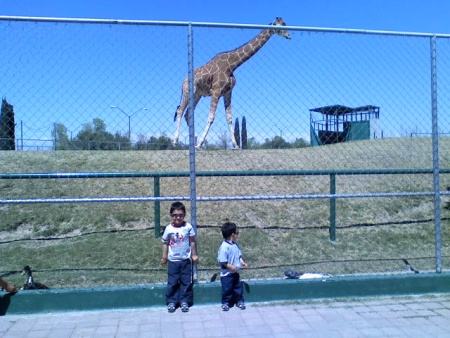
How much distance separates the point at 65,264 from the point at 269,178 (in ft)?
15.2

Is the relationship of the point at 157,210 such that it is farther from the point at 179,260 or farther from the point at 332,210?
the point at 332,210

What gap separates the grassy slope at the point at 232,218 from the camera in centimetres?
701

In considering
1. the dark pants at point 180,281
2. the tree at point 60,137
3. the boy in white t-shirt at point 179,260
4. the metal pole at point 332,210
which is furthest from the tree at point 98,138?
the metal pole at point 332,210

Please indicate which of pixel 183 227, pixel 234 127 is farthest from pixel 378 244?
pixel 183 227

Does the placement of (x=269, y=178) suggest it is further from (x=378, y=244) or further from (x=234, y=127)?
(x=234, y=127)

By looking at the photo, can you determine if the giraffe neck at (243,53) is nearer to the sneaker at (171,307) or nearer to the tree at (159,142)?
the tree at (159,142)

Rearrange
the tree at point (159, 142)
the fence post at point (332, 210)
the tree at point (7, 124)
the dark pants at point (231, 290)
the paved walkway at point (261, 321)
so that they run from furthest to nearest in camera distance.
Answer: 1. the fence post at point (332, 210)
2. the tree at point (159, 142)
3. the dark pants at point (231, 290)
4. the tree at point (7, 124)
5. the paved walkway at point (261, 321)

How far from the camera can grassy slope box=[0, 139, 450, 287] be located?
7012mm

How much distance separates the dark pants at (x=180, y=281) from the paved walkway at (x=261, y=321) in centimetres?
15

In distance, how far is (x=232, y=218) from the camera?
877 centimetres

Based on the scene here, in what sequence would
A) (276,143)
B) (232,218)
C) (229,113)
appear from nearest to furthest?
(229,113) < (276,143) < (232,218)

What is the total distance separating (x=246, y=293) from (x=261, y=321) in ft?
1.82

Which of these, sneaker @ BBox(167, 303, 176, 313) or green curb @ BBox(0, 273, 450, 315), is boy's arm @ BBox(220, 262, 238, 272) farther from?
sneaker @ BBox(167, 303, 176, 313)

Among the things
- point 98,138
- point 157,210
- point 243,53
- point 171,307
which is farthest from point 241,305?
point 243,53
